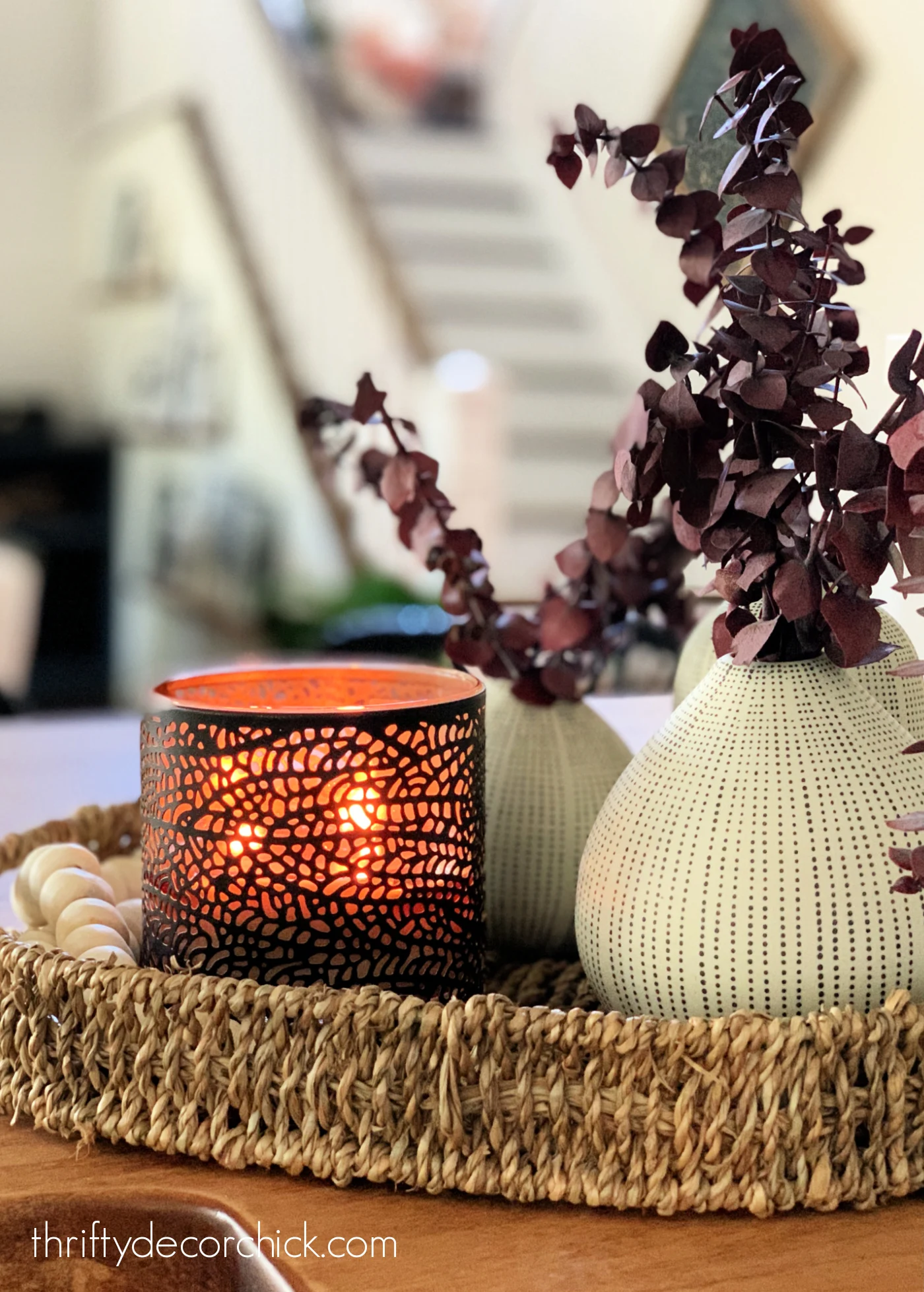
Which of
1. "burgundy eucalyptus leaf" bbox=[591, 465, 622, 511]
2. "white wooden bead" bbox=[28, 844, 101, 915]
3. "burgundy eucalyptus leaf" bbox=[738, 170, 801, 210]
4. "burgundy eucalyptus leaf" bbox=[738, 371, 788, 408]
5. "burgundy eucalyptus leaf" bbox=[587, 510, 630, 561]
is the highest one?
"burgundy eucalyptus leaf" bbox=[738, 170, 801, 210]

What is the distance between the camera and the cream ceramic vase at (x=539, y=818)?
64 cm

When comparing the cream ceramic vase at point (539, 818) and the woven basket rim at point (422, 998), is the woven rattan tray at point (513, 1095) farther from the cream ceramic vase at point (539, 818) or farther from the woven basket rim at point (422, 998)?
the cream ceramic vase at point (539, 818)

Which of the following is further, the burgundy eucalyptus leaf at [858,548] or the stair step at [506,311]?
the stair step at [506,311]

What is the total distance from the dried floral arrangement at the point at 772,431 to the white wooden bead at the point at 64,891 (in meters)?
0.28

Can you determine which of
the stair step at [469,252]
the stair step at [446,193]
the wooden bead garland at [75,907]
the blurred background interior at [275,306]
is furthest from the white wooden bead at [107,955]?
the stair step at [446,193]

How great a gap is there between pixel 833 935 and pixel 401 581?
3730 mm

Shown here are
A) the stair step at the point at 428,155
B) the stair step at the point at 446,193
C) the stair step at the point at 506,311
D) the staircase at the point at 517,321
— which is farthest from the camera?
the stair step at the point at 428,155

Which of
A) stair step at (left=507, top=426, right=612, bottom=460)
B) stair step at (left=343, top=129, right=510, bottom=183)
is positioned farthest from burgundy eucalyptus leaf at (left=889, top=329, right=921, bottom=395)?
stair step at (left=343, top=129, right=510, bottom=183)

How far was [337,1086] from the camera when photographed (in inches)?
18.4

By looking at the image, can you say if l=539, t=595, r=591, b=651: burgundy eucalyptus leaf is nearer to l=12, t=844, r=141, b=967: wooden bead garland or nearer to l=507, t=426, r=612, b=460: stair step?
l=12, t=844, r=141, b=967: wooden bead garland

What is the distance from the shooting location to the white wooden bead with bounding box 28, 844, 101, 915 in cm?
60

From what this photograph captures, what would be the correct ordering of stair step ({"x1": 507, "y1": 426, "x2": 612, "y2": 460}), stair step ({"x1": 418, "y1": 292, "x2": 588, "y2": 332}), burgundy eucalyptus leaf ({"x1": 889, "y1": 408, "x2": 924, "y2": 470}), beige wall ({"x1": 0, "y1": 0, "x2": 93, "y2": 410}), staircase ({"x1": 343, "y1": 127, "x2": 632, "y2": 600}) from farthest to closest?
1. beige wall ({"x1": 0, "y1": 0, "x2": 93, "y2": 410})
2. stair step ({"x1": 418, "y1": 292, "x2": 588, "y2": 332})
3. stair step ({"x1": 507, "y1": 426, "x2": 612, "y2": 460})
4. staircase ({"x1": 343, "y1": 127, "x2": 632, "y2": 600})
5. burgundy eucalyptus leaf ({"x1": 889, "y1": 408, "x2": 924, "y2": 470})

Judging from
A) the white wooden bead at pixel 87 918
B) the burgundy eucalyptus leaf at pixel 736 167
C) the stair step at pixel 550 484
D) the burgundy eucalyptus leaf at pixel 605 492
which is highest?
the stair step at pixel 550 484

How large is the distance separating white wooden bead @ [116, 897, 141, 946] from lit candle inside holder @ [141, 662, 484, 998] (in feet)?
0.21
